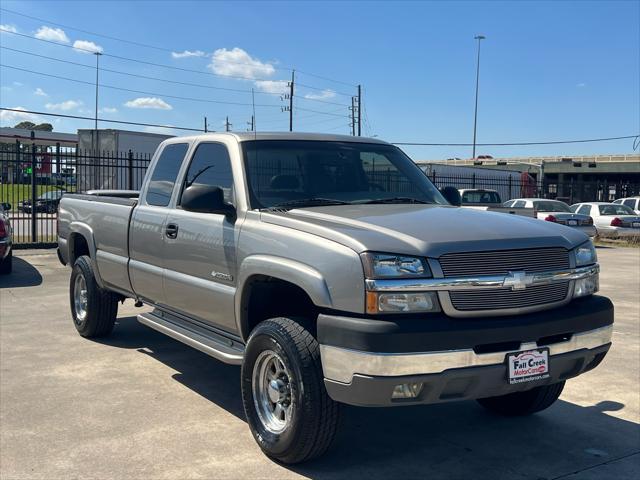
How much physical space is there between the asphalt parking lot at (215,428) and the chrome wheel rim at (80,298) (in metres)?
0.43

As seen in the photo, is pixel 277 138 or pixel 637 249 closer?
pixel 277 138

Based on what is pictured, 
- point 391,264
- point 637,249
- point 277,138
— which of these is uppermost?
point 277,138

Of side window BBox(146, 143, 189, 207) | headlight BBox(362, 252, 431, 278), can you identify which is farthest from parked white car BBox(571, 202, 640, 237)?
headlight BBox(362, 252, 431, 278)

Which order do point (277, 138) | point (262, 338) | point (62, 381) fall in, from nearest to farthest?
point (262, 338), point (277, 138), point (62, 381)

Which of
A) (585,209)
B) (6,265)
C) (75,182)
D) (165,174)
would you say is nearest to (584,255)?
(165,174)

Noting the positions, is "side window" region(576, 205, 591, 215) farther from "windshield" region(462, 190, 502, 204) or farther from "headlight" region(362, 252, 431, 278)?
"headlight" region(362, 252, 431, 278)

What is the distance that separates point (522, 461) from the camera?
13.2ft

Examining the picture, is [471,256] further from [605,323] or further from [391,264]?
[605,323]

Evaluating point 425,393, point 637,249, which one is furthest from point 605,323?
point 637,249

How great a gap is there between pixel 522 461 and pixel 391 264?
1620 millimetres

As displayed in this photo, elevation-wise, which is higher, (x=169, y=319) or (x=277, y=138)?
(x=277, y=138)

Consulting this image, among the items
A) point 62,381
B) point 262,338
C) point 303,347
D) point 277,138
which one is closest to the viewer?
point 303,347

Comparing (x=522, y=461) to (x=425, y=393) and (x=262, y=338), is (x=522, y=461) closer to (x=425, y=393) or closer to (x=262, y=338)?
(x=425, y=393)

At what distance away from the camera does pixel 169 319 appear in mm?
5500
